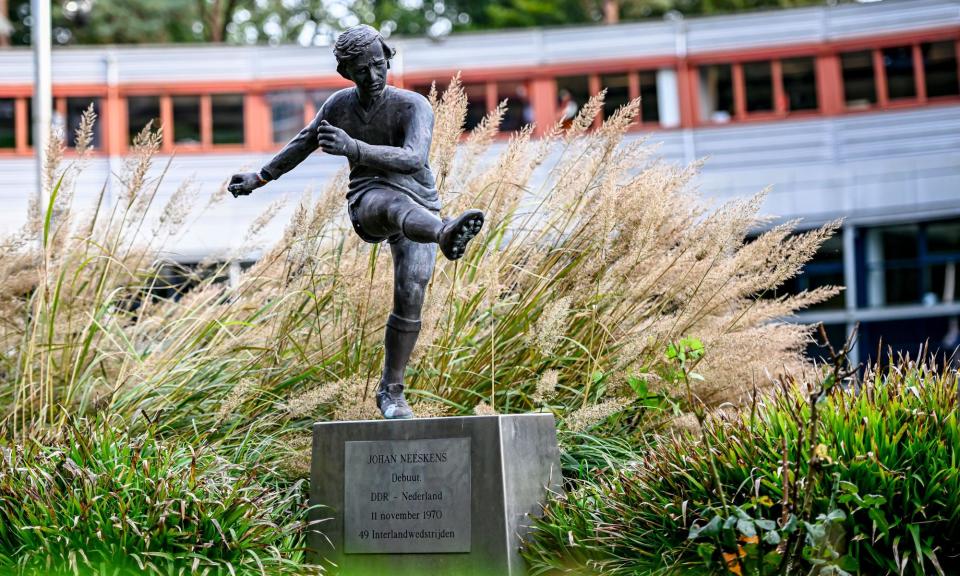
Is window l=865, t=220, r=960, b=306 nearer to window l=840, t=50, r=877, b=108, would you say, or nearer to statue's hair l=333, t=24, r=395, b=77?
window l=840, t=50, r=877, b=108

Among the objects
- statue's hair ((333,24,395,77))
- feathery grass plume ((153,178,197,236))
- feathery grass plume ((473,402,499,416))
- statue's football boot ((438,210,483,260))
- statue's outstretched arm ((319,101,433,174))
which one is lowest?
feathery grass plume ((473,402,499,416))

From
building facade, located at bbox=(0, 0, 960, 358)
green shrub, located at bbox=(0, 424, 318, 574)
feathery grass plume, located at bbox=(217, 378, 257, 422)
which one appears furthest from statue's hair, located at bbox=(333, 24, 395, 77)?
building facade, located at bbox=(0, 0, 960, 358)

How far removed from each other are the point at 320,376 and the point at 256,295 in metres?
0.76

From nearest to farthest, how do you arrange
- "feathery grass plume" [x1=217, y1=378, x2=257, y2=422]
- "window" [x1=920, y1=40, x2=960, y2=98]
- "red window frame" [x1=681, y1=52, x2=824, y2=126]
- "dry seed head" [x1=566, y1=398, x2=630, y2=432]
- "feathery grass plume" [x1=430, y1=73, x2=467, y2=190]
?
"dry seed head" [x1=566, y1=398, x2=630, y2=432], "feathery grass plume" [x1=217, y1=378, x2=257, y2=422], "feathery grass plume" [x1=430, y1=73, x2=467, y2=190], "window" [x1=920, y1=40, x2=960, y2=98], "red window frame" [x1=681, y1=52, x2=824, y2=126]

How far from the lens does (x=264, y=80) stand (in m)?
18.5

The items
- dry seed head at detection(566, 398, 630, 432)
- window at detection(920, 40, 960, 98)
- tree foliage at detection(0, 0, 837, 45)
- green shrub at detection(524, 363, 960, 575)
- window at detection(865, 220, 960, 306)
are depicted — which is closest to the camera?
green shrub at detection(524, 363, 960, 575)

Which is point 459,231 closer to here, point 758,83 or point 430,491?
point 430,491

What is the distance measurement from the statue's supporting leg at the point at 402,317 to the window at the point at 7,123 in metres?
15.7

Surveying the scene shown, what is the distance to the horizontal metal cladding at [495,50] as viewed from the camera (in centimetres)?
1795

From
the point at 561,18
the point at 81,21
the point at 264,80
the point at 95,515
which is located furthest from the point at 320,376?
the point at 561,18

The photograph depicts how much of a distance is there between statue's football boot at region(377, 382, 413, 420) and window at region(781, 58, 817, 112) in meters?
15.0

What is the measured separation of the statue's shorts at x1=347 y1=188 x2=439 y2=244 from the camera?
13.9 feet

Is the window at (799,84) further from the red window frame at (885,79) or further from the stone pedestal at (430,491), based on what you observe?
the stone pedestal at (430,491)

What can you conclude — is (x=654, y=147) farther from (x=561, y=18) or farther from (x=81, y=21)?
(x=561, y=18)
